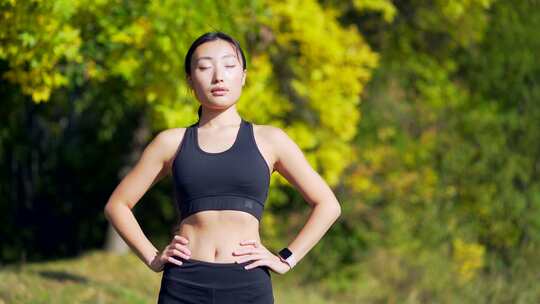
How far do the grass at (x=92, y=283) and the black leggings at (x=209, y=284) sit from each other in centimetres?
486

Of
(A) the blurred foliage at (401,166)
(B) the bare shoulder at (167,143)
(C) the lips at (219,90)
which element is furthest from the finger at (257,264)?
(A) the blurred foliage at (401,166)

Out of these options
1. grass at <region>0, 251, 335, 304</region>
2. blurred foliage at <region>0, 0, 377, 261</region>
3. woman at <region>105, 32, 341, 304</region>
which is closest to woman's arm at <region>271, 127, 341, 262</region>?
woman at <region>105, 32, 341, 304</region>

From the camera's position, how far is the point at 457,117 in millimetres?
17828

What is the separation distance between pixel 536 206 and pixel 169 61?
9135 millimetres

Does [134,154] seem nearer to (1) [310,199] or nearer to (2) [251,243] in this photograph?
(1) [310,199]

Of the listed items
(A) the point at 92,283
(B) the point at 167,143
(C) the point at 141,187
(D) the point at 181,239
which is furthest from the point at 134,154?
(D) the point at 181,239

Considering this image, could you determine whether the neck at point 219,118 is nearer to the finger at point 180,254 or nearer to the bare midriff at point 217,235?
Answer: the bare midriff at point 217,235

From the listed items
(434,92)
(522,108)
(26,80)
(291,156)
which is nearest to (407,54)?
(434,92)

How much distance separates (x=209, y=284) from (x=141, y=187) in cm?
54

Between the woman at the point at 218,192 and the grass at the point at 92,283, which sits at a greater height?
the woman at the point at 218,192

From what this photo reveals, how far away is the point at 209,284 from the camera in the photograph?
13.9ft

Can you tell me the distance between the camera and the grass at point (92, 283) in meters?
9.88

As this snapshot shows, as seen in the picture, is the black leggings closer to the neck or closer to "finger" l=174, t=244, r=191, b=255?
"finger" l=174, t=244, r=191, b=255

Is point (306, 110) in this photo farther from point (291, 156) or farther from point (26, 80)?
point (291, 156)
